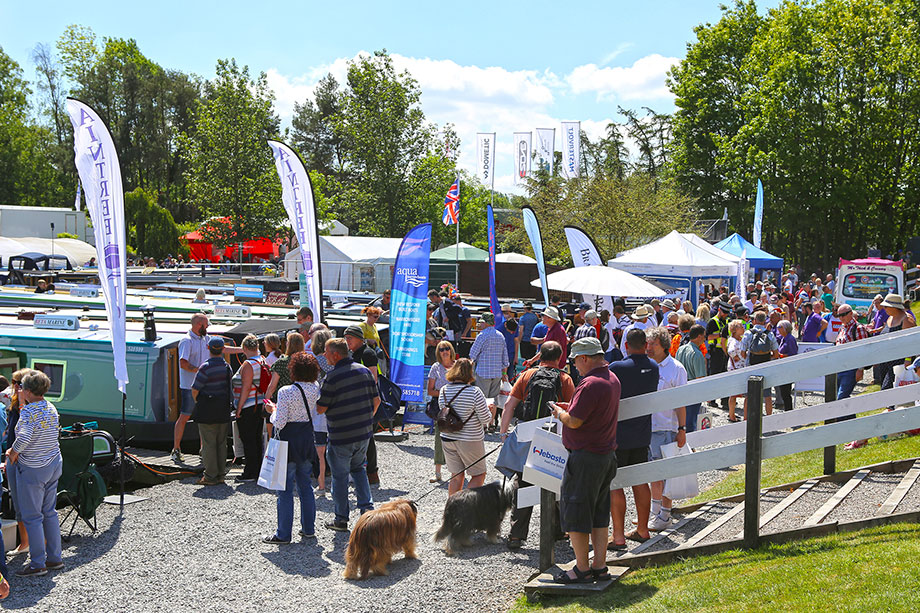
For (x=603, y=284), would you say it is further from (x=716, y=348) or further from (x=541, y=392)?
(x=541, y=392)

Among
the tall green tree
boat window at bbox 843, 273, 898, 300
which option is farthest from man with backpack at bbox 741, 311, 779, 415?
the tall green tree

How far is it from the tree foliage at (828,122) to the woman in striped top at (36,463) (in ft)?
136

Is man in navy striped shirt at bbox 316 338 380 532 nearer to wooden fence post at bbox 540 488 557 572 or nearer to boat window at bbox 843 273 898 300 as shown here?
wooden fence post at bbox 540 488 557 572

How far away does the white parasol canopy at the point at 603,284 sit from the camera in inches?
563

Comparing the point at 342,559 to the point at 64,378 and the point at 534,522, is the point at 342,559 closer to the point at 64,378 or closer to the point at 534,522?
the point at 534,522

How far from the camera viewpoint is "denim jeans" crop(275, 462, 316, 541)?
7.61 metres

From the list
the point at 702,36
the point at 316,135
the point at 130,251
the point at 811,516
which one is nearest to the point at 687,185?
the point at 702,36

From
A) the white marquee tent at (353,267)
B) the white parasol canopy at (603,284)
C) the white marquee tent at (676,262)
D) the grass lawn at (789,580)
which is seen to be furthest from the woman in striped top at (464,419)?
the white marquee tent at (353,267)

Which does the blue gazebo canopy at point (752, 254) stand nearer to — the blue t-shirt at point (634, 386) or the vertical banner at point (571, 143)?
the vertical banner at point (571, 143)

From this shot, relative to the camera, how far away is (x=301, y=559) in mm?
7328

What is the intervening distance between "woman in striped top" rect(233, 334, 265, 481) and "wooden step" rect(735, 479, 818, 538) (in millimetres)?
6007

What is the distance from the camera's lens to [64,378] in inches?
456

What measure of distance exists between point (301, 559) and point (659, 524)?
3.26 meters

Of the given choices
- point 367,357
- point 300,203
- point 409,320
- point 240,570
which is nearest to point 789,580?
point 240,570
